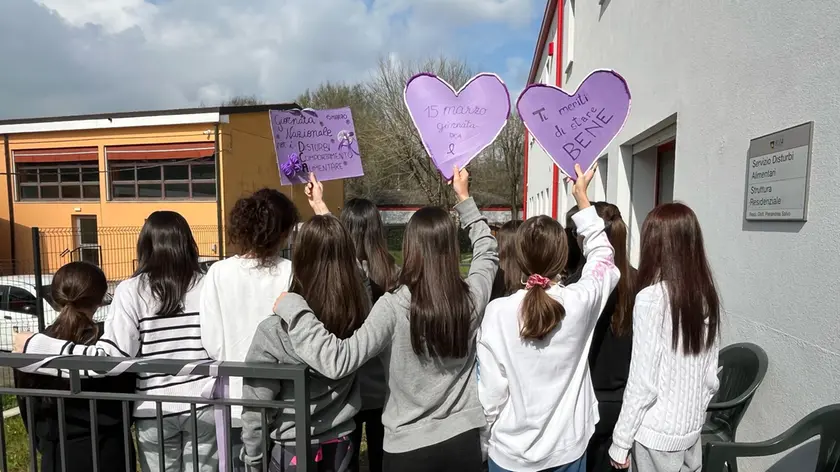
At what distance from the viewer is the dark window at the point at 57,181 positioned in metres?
16.5

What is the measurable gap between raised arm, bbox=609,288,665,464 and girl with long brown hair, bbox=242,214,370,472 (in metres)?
1.11

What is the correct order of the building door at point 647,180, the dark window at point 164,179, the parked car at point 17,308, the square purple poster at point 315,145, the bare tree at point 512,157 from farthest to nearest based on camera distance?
the bare tree at point 512,157
the dark window at point 164,179
the parked car at point 17,308
the building door at point 647,180
the square purple poster at point 315,145

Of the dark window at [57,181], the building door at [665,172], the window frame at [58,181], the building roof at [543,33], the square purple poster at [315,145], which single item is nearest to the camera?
the square purple poster at [315,145]

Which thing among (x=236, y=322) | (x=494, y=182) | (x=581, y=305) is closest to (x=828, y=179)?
(x=581, y=305)

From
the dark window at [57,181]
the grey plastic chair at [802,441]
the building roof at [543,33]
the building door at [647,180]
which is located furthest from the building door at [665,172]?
the dark window at [57,181]

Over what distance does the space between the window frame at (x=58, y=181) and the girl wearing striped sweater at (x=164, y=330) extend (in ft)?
54.4

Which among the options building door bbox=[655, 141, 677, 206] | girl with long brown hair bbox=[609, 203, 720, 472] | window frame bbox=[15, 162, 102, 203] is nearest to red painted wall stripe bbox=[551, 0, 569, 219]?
building door bbox=[655, 141, 677, 206]

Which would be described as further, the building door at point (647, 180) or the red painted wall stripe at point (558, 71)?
the red painted wall stripe at point (558, 71)

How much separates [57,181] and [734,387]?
20.2m

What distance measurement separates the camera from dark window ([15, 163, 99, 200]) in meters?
16.5

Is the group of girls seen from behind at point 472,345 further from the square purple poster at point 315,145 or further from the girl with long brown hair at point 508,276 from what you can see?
the square purple poster at point 315,145

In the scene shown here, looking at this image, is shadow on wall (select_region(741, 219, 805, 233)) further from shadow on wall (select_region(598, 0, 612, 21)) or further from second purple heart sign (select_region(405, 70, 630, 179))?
shadow on wall (select_region(598, 0, 612, 21))

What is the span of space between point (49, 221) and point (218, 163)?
7.54m

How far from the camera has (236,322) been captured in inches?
89.0
